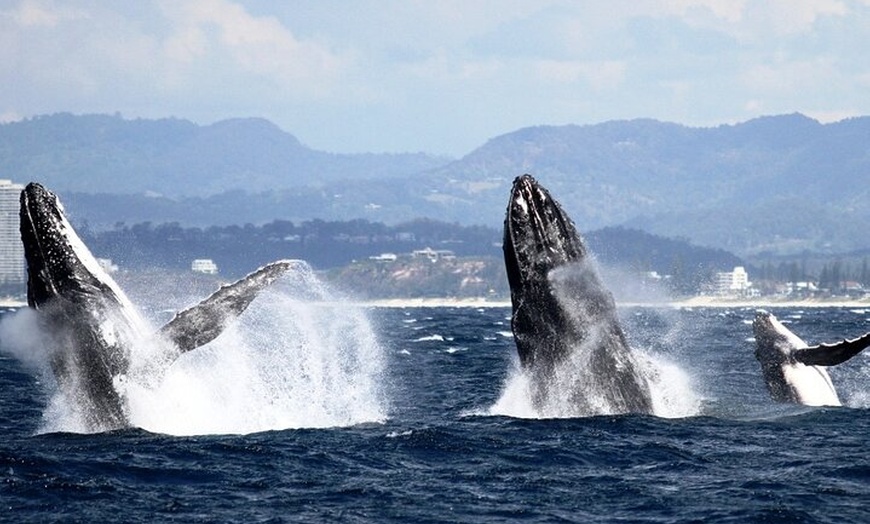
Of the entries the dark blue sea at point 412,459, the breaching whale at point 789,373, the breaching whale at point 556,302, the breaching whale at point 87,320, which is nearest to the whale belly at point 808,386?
the breaching whale at point 789,373

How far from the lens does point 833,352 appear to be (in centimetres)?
2130

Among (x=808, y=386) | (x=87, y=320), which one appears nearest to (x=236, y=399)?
(x=87, y=320)

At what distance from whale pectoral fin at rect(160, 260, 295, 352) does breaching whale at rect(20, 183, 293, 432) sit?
1 cm

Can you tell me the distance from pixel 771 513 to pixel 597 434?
4.28 m

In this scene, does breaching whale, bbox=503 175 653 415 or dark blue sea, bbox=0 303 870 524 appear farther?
breaching whale, bbox=503 175 653 415

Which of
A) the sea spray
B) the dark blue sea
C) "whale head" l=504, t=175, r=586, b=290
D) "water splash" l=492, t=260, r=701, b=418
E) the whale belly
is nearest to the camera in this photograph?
the dark blue sea

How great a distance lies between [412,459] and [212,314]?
368cm

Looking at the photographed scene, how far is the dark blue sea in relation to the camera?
15.6 meters

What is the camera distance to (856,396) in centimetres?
2883

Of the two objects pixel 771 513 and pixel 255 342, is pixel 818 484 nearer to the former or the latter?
pixel 771 513

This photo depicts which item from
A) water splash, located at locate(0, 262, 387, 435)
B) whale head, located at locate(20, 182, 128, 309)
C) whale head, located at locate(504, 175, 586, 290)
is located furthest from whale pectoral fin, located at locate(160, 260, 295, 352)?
whale head, located at locate(504, 175, 586, 290)

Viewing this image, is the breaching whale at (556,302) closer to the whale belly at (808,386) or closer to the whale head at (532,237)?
the whale head at (532,237)

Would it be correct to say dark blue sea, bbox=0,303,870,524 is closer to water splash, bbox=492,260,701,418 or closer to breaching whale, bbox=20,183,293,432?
water splash, bbox=492,260,701,418

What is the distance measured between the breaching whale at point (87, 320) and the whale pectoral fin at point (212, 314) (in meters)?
0.01
